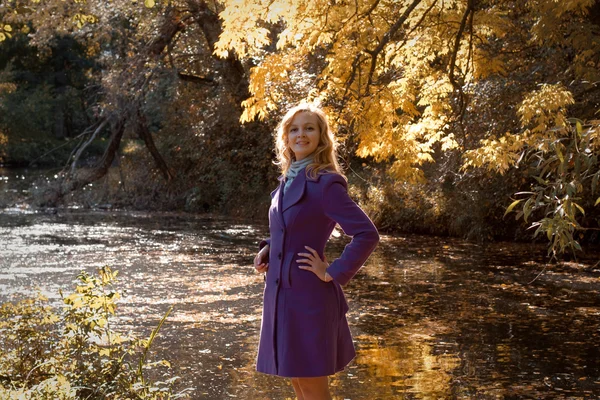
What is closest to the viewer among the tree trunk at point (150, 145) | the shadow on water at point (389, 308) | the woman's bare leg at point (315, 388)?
the woman's bare leg at point (315, 388)

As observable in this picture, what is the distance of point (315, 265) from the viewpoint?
4137 millimetres

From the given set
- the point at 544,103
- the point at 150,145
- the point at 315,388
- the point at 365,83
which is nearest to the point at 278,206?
the point at 315,388

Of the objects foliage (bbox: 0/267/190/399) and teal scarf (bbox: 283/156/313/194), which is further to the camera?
foliage (bbox: 0/267/190/399)

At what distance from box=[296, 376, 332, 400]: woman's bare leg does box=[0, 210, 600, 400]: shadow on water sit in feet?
7.59

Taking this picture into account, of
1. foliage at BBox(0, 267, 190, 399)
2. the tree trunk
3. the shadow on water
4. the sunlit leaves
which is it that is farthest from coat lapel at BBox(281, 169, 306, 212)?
the tree trunk

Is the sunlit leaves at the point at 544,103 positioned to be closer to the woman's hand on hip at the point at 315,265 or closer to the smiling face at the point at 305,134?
the smiling face at the point at 305,134

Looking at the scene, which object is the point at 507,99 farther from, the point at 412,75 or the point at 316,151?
the point at 316,151

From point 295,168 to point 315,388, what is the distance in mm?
1044

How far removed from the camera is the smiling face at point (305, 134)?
4.37m

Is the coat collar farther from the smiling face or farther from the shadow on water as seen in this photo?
the shadow on water

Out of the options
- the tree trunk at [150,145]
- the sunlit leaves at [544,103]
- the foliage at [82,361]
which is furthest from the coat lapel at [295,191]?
the tree trunk at [150,145]

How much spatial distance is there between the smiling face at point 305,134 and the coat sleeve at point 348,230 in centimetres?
27

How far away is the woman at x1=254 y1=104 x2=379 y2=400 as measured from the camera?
4145 millimetres

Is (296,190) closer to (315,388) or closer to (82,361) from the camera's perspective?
(315,388)
